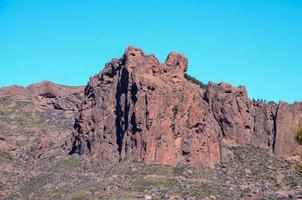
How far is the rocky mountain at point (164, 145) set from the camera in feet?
432

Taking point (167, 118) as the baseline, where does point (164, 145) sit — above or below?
below

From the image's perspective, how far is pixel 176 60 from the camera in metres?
148

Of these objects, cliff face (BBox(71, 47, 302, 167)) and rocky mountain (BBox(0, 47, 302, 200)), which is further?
cliff face (BBox(71, 47, 302, 167))

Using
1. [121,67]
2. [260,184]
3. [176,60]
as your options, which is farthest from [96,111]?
[260,184]

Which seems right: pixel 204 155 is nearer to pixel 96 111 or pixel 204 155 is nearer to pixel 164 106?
pixel 164 106

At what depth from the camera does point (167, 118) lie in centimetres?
13700

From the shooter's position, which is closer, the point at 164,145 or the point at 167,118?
the point at 164,145

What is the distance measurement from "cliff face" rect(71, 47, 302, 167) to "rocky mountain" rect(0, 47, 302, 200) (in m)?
0.22

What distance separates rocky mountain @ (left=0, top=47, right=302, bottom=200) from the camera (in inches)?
5182

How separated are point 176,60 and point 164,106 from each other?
50.1 ft

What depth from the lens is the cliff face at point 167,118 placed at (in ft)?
449

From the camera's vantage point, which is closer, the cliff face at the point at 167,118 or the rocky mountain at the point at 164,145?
the rocky mountain at the point at 164,145

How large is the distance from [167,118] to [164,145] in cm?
585

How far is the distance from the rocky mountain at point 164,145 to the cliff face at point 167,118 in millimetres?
215
